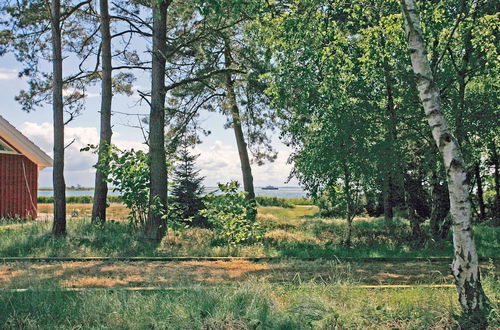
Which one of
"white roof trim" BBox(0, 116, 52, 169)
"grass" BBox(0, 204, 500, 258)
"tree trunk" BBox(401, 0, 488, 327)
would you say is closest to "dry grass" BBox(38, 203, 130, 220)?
"white roof trim" BBox(0, 116, 52, 169)

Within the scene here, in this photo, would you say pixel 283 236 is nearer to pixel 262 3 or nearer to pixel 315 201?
pixel 315 201

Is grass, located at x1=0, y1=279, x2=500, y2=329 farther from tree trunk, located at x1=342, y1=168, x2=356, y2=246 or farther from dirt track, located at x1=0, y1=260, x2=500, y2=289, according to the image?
tree trunk, located at x1=342, y1=168, x2=356, y2=246

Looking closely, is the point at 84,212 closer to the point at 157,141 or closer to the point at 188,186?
the point at 188,186

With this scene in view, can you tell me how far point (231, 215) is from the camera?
11.1m

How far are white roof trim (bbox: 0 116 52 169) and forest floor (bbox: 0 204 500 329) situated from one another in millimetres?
7274

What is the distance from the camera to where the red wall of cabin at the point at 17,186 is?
61.4 ft

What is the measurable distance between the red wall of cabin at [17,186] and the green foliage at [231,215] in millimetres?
10691

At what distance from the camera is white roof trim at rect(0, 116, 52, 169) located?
A: 18.1 metres

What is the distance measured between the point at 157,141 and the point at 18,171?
10.0m

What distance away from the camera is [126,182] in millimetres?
12016

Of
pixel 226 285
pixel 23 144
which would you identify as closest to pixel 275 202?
pixel 23 144

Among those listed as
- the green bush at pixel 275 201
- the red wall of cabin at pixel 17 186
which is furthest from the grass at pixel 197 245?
the green bush at pixel 275 201

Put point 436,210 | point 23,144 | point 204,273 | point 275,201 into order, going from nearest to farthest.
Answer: point 204,273 < point 436,210 < point 23,144 < point 275,201

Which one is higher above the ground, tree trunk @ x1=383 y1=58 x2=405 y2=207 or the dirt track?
tree trunk @ x1=383 y1=58 x2=405 y2=207
